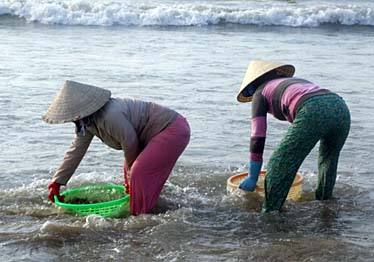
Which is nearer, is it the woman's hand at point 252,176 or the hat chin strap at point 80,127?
the hat chin strap at point 80,127

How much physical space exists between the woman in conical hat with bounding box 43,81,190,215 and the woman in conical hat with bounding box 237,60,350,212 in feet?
1.80

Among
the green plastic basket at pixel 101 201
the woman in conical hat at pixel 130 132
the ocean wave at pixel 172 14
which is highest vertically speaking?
the woman in conical hat at pixel 130 132

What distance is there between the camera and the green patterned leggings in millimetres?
5289

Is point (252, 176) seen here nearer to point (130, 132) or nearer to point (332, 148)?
point (332, 148)

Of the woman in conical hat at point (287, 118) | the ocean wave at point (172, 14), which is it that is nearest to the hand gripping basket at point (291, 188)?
the woman in conical hat at point (287, 118)

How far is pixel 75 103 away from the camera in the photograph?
5125mm

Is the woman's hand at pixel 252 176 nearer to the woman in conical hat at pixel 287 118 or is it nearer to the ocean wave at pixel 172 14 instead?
the woman in conical hat at pixel 287 118

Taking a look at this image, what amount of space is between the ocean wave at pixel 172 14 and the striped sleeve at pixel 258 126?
13911mm

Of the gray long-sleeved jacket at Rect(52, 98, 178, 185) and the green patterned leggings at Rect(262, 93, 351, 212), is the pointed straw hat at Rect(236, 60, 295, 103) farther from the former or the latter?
the gray long-sleeved jacket at Rect(52, 98, 178, 185)

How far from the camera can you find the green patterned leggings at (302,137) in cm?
529

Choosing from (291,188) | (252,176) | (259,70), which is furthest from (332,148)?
(259,70)

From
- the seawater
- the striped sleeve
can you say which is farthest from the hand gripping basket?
the striped sleeve

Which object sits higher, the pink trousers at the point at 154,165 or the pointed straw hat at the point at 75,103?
the pointed straw hat at the point at 75,103

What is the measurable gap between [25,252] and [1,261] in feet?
0.65
